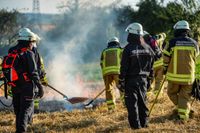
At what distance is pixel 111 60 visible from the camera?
11422mm

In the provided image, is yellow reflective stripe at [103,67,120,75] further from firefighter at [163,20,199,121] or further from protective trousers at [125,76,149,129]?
protective trousers at [125,76,149,129]

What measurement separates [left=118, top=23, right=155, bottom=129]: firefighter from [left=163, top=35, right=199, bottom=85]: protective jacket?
851mm

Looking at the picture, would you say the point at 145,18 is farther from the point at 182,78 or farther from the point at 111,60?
the point at 182,78

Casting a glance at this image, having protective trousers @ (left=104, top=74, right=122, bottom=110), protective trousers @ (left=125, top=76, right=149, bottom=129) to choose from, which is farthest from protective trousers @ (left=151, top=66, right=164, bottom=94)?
protective trousers @ (left=125, top=76, right=149, bottom=129)

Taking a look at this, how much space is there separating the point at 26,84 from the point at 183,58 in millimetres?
3116

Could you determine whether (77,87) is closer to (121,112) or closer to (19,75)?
(121,112)

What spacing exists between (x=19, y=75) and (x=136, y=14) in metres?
31.8

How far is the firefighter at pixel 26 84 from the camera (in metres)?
8.03

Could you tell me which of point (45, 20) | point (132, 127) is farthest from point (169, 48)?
point (45, 20)

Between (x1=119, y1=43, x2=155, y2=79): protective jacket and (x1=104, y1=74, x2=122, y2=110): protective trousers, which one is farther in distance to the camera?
(x1=104, y1=74, x2=122, y2=110): protective trousers

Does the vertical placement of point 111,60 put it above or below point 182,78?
above

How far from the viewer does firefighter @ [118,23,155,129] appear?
27.1 feet

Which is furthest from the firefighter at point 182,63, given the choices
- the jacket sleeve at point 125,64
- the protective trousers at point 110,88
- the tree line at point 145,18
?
the tree line at point 145,18

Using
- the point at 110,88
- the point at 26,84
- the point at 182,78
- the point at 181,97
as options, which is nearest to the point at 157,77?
the point at 110,88
